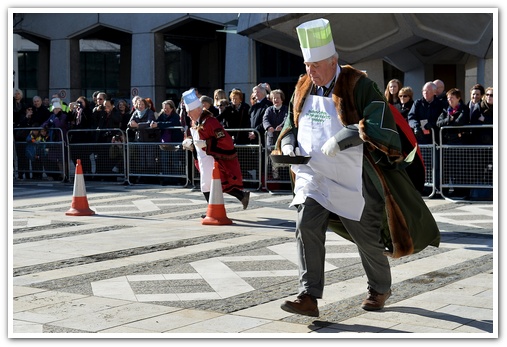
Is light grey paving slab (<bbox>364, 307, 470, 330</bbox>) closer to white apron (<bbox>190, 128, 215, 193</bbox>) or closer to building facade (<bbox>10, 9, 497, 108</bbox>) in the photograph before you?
white apron (<bbox>190, 128, 215, 193</bbox>)

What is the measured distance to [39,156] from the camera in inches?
768

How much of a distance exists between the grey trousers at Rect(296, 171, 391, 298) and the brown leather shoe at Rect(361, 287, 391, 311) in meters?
0.03

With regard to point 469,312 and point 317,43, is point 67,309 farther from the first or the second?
point 469,312

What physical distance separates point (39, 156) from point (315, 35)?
1386 centimetres

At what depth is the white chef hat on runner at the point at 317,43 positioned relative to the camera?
646 cm

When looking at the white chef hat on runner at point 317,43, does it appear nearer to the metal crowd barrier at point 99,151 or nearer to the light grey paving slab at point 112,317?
the light grey paving slab at point 112,317

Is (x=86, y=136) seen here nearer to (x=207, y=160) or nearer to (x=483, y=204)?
(x=207, y=160)

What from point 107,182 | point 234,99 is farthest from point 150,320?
point 107,182

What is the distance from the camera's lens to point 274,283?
7.77 metres

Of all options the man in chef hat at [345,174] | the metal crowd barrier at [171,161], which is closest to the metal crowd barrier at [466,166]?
the metal crowd barrier at [171,161]

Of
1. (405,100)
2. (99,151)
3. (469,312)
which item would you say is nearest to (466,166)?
(405,100)

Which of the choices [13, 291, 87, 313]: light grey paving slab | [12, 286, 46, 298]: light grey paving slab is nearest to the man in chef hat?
[13, 291, 87, 313]: light grey paving slab

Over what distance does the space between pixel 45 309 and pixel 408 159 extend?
109 inches

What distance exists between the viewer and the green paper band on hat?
647 cm
